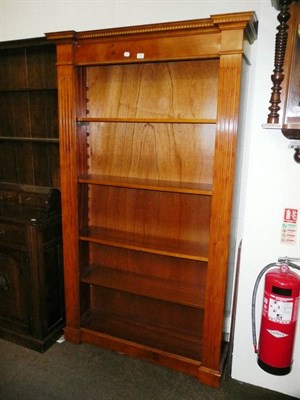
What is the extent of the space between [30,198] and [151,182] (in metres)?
1.06

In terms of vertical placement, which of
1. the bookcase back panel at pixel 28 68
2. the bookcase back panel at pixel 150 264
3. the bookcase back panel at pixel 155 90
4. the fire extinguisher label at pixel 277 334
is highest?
the bookcase back panel at pixel 28 68

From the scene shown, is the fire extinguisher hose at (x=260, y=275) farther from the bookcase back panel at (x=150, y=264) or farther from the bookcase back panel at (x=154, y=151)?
the bookcase back panel at (x=154, y=151)

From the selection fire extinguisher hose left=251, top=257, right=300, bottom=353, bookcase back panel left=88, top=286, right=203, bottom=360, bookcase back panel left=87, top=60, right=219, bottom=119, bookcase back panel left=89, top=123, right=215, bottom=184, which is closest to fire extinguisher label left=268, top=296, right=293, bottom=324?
fire extinguisher hose left=251, top=257, right=300, bottom=353

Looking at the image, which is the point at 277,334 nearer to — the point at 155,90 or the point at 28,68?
the point at 155,90

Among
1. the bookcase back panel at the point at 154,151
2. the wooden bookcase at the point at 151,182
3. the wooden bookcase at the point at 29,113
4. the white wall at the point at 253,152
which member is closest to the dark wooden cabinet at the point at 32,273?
the wooden bookcase at the point at 151,182

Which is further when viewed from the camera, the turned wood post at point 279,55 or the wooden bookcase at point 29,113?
the wooden bookcase at point 29,113

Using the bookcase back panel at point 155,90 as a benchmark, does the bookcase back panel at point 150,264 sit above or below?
below

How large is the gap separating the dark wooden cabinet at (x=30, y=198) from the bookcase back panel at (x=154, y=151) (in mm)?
392

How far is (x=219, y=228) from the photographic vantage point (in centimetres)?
181

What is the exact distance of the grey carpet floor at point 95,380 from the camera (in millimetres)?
1905

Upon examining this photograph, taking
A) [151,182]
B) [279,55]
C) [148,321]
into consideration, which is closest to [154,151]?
[151,182]

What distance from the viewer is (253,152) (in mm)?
1737

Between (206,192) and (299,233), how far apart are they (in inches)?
21.6

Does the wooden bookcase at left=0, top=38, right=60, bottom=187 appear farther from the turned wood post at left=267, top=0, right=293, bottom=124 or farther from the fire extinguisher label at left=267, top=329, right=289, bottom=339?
the fire extinguisher label at left=267, top=329, right=289, bottom=339
